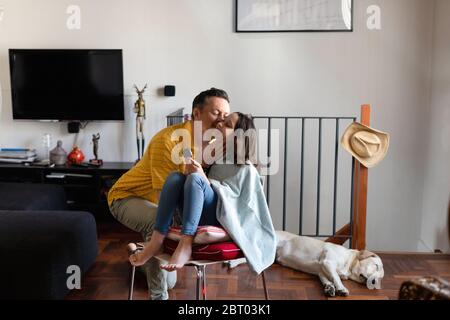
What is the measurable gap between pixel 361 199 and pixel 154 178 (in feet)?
5.78

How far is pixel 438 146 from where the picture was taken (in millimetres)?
3984

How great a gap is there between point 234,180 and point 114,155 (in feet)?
8.44

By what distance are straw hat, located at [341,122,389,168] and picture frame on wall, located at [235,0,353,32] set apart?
46.3 inches

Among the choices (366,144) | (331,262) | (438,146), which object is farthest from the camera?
(438,146)

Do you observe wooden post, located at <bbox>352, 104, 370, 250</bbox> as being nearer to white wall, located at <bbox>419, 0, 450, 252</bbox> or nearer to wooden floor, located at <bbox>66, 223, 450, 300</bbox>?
wooden floor, located at <bbox>66, 223, 450, 300</bbox>

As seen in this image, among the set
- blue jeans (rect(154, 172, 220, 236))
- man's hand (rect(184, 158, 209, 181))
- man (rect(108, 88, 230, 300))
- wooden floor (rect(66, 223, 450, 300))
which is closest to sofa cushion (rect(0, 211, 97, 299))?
wooden floor (rect(66, 223, 450, 300))

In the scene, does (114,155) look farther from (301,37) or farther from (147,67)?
(301,37)

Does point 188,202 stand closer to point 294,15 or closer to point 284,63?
point 284,63

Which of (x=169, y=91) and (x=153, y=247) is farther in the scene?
(x=169, y=91)

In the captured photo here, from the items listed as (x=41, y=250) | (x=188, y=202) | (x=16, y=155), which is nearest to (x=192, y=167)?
(x=188, y=202)

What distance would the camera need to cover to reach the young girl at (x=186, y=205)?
187cm

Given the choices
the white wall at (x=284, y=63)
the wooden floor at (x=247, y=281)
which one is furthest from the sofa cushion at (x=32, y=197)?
the white wall at (x=284, y=63)

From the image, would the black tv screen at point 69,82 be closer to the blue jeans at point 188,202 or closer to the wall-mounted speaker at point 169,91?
the wall-mounted speaker at point 169,91

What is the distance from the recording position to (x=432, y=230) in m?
4.05
